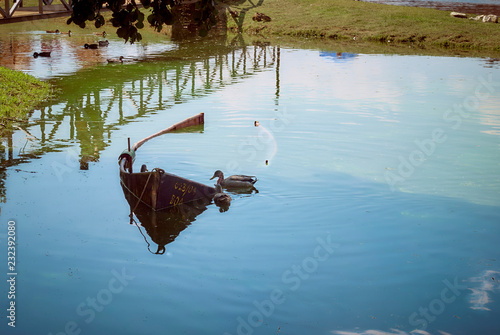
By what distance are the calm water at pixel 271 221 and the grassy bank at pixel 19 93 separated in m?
0.74

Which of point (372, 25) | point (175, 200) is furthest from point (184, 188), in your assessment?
point (372, 25)

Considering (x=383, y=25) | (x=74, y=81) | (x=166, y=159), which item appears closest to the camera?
(x=166, y=159)

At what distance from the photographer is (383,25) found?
47.3 m

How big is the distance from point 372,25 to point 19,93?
3335cm

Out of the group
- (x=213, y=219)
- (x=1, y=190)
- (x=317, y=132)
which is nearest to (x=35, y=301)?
(x=213, y=219)

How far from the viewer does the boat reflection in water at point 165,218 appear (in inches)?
420

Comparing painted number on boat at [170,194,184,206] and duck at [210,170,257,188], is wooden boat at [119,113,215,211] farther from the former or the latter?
duck at [210,170,257,188]

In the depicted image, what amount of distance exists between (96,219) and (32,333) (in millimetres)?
3883

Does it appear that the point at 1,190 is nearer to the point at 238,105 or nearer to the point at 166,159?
the point at 166,159

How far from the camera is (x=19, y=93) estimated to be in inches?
844

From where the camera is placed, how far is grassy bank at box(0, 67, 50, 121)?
1904 centimetres

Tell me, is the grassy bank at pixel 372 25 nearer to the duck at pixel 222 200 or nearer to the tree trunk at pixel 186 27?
the tree trunk at pixel 186 27

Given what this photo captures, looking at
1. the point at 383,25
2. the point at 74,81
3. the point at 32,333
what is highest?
the point at 383,25

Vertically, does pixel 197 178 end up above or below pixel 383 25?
below
